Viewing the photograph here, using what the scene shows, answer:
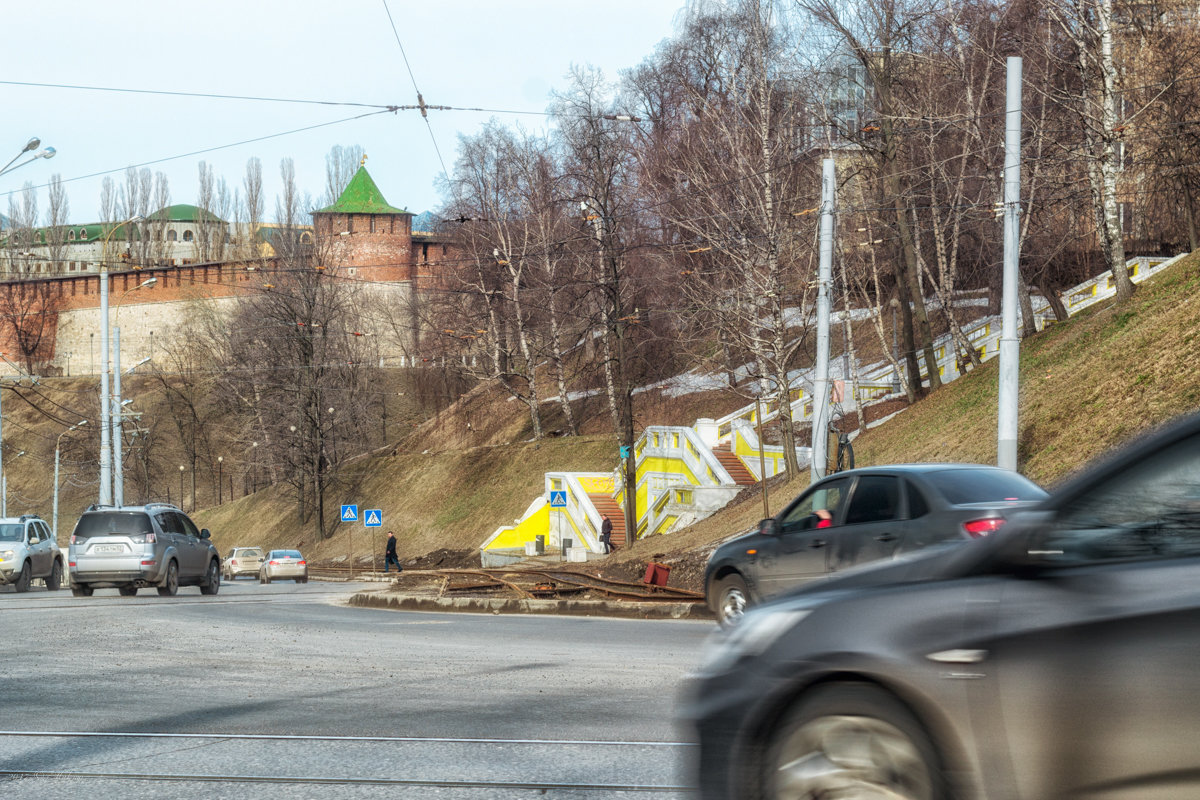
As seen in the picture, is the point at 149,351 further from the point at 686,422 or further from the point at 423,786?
the point at 423,786

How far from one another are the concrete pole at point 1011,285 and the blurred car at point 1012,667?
48.2ft

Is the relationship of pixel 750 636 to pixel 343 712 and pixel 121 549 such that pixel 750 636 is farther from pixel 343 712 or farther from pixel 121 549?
pixel 121 549

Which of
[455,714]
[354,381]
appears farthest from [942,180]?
[354,381]

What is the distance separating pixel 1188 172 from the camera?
3238cm

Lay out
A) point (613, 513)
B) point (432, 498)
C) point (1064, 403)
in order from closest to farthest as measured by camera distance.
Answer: point (1064, 403), point (613, 513), point (432, 498)

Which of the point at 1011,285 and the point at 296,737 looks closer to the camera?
the point at 296,737

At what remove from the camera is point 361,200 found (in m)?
91.1

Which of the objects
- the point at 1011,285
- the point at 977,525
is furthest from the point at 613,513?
the point at 977,525

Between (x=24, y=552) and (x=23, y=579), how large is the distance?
622mm

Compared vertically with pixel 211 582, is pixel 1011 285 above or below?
above

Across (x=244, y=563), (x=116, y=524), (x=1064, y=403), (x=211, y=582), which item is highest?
(x=1064, y=403)

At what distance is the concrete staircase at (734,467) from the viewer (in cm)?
3778

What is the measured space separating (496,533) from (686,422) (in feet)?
29.6

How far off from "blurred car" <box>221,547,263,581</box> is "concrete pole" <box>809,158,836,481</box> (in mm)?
29287
